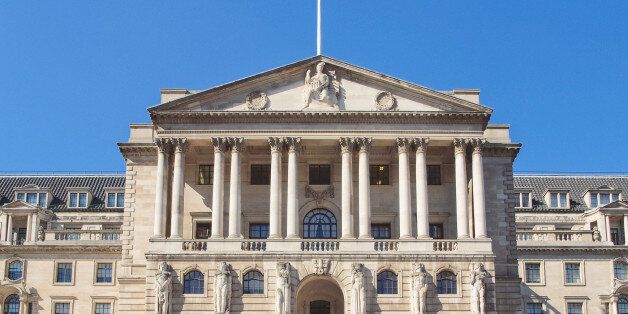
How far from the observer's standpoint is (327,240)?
227 feet

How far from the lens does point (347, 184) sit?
71250 mm

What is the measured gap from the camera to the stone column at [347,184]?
2766 inches

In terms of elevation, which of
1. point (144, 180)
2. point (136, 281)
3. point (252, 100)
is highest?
point (252, 100)

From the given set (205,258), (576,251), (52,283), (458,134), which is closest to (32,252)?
(52,283)

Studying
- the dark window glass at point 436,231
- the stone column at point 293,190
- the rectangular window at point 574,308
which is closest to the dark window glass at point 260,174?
the stone column at point 293,190

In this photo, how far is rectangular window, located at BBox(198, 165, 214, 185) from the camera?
75625 millimetres

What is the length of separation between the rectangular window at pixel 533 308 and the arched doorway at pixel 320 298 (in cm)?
3338

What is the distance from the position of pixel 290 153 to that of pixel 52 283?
120 ft

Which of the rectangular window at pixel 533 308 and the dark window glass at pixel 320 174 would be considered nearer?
the dark window glass at pixel 320 174

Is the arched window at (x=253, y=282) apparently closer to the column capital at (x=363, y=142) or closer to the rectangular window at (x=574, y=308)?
the column capital at (x=363, y=142)

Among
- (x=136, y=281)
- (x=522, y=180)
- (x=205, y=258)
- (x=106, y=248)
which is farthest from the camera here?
(x=522, y=180)

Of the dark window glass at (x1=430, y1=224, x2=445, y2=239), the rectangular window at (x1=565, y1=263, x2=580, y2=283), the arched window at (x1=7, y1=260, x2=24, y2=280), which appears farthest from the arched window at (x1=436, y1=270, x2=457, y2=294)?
the arched window at (x1=7, y1=260, x2=24, y2=280)

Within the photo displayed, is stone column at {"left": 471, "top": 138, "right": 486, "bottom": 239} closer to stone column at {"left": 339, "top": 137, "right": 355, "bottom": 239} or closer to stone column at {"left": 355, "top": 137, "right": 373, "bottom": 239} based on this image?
stone column at {"left": 355, "top": 137, "right": 373, "bottom": 239}

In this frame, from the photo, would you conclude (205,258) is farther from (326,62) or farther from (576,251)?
(576,251)
